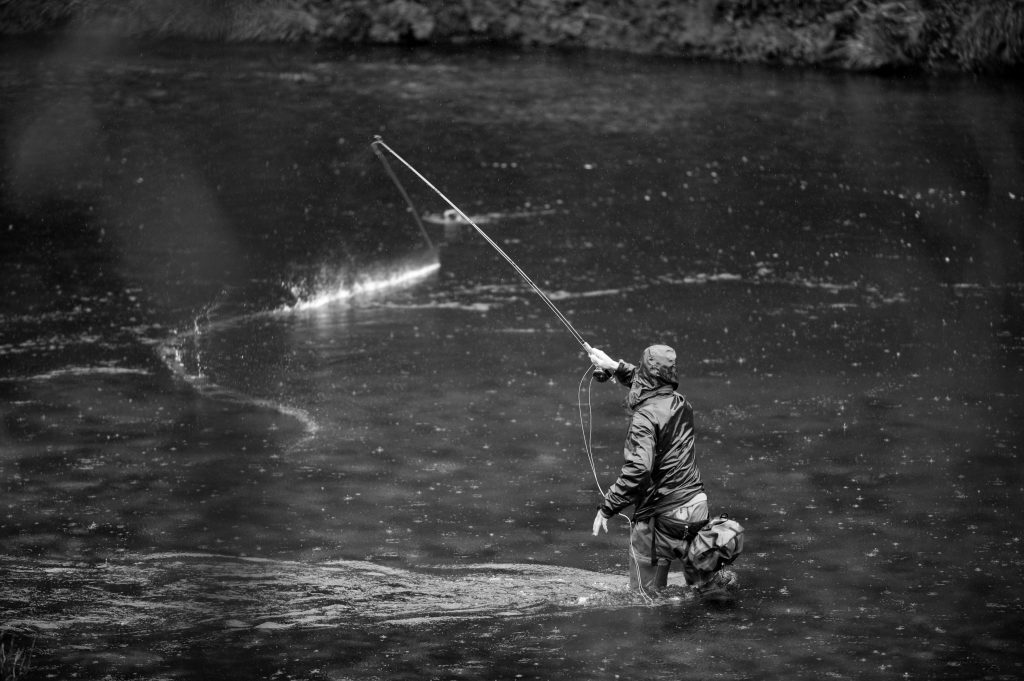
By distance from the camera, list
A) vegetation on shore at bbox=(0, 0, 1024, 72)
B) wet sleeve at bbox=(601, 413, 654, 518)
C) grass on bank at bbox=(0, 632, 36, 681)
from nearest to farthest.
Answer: grass on bank at bbox=(0, 632, 36, 681), wet sleeve at bbox=(601, 413, 654, 518), vegetation on shore at bbox=(0, 0, 1024, 72)

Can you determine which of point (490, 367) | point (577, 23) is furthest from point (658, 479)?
point (577, 23)

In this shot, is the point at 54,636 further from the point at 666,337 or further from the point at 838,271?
the point at 838,271

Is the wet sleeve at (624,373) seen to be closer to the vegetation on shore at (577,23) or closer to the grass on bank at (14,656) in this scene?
the grass on bank at (14,656)

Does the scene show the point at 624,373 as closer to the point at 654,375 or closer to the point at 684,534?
the point at 654,375

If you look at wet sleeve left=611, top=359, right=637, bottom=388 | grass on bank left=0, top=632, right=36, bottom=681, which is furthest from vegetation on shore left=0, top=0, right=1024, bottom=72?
grass on bank left=0, top=632, right=36, bottom=681

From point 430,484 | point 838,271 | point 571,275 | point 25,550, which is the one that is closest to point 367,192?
point 571,275

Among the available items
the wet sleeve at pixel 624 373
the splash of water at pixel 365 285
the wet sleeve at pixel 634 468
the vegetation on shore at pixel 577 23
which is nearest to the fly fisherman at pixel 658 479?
the wet sleeve at pixel 634 468

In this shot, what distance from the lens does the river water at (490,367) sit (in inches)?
300

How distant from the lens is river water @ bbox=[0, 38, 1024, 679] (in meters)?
7.61

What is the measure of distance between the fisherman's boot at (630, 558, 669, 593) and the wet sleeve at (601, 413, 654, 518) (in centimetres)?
43

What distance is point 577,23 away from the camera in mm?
27109

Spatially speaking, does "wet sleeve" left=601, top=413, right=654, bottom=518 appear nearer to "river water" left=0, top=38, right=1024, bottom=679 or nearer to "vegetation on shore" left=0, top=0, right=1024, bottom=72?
"river water" left=0, top=38, right=1024, bottom=679

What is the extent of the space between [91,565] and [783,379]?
645 cm

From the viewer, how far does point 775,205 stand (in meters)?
17.7
